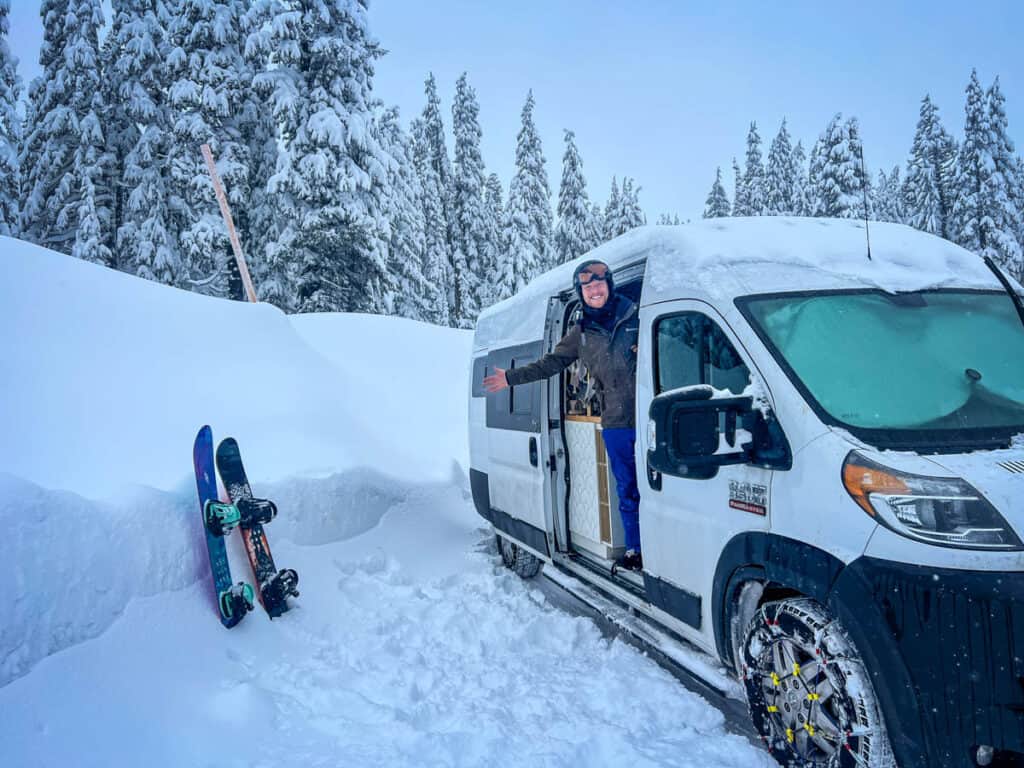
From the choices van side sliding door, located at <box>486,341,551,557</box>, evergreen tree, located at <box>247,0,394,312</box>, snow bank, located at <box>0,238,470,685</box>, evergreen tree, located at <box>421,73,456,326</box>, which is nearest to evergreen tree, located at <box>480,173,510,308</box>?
evergreen tree, located at <box>421,73,456,326</box>

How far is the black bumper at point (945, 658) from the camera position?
2.09 metres

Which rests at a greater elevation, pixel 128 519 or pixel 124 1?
pixel 124 1

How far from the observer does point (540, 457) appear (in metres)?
5.14

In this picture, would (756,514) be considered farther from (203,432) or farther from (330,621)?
(203,432)

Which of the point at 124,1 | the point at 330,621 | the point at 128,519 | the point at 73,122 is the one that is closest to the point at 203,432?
the point at 128,519

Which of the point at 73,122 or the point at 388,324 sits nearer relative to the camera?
the point at 388,324

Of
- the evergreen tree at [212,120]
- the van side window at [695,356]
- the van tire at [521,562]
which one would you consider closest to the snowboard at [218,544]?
the van tire at [521,562]

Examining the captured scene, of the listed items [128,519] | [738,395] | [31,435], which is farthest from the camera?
[31,435]

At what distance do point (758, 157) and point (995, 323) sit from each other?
5080cm

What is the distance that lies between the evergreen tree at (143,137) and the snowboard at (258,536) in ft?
63.1

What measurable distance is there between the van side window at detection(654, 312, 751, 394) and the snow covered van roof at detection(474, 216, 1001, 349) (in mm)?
154

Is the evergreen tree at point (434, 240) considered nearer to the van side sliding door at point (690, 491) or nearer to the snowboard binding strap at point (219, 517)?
the snowboard binding strap at point (219, 517)

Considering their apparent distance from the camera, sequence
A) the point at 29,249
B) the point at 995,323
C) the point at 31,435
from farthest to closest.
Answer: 1. the point at 29,249
2. the point at 31,435
3. the point at 995,323

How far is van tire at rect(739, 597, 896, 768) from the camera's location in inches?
93.6
